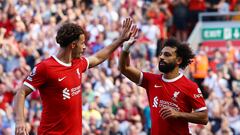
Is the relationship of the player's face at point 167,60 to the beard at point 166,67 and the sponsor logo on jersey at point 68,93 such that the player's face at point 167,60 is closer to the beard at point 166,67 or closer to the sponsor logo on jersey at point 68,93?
the beard at point 166,67

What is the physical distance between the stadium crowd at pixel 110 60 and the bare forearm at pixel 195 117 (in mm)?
6121

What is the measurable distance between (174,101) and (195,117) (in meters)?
0.31

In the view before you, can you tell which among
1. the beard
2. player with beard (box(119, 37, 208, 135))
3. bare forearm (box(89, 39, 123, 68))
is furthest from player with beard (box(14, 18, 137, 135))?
the beard

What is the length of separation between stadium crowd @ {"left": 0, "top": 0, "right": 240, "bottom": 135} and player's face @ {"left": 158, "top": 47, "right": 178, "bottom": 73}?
5934mm

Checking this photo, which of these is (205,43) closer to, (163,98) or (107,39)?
(107,39)

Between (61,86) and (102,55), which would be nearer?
(61,86)

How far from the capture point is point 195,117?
1093 cm

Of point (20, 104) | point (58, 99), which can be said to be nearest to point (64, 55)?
point (58, 99)

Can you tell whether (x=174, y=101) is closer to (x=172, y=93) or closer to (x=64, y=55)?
(x=172, y=93)

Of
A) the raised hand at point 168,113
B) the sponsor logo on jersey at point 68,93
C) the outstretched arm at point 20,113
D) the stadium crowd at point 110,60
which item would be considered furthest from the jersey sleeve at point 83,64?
the stadium crowd at point 110,60

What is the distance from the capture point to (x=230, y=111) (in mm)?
19781

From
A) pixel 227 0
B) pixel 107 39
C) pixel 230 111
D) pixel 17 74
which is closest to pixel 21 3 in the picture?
pixel 107 39

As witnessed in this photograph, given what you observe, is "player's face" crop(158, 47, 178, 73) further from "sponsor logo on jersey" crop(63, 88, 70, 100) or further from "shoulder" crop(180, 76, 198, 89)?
"sponsor logo on jersey" crop(63, 88, 70, 100)

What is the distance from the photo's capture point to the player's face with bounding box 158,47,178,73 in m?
11.0
